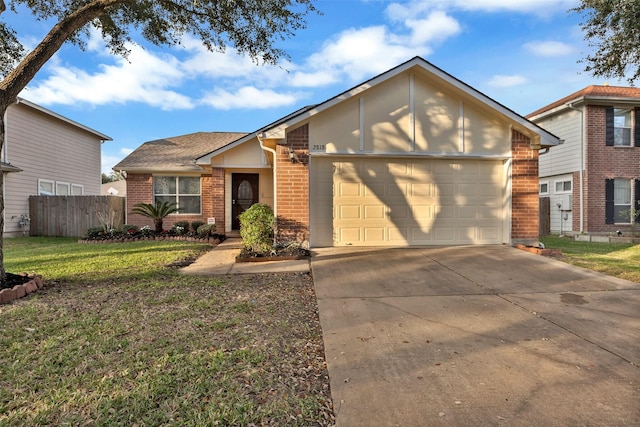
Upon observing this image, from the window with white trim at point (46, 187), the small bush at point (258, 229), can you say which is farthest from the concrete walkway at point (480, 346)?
the window with white trim at point (46, 187)

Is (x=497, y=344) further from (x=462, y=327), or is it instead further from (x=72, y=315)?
(x=72, y=315)

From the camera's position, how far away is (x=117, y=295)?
4883 millimetres

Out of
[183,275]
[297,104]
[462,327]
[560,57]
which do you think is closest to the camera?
[462,327]

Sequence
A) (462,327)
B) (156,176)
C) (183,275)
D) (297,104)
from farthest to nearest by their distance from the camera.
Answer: (297,104), (156,176), (183,275), (462,327)

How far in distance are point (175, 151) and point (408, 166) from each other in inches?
442

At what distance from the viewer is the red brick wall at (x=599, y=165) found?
13.3 meters

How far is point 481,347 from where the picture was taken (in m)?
3.11

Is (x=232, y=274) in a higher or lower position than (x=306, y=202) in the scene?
lower

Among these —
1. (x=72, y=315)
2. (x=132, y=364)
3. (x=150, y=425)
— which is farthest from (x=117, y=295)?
(x=150, y=425)

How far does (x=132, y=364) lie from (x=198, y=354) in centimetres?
51

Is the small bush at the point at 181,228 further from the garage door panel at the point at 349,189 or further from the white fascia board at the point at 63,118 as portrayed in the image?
the white fascia board at the point at 63,118

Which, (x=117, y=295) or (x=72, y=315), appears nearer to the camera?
(x=72, y=315)

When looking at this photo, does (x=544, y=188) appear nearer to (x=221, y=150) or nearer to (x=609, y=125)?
(x=609, y=125)

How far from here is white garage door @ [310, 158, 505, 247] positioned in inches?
321
